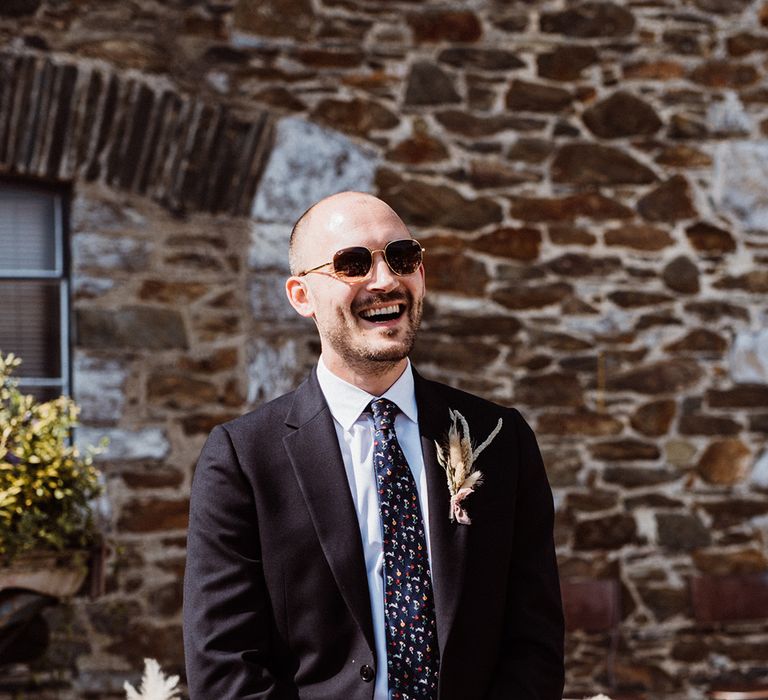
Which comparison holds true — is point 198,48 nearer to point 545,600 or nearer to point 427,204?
point 427,204

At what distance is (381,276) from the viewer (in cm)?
206

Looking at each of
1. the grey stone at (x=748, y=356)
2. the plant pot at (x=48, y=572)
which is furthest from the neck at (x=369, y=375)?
the grey stone at (x=748, y=356)

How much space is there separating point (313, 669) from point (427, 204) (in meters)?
3.12

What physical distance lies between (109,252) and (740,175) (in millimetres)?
2982

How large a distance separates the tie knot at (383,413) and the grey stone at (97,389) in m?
2.59

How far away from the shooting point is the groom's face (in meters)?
2.06

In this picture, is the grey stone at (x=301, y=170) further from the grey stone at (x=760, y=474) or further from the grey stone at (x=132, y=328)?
the grey stone at (x=760, y=474)

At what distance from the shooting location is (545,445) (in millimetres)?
4867

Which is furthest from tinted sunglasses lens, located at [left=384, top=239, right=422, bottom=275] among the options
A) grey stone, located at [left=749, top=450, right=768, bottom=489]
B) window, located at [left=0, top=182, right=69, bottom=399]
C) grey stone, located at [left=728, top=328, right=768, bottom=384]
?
grey stone, located at [left=749, top=450, right=768, bottom=489]

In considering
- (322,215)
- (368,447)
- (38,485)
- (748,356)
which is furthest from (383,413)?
(748,356)

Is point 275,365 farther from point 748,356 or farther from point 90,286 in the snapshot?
point 748,356

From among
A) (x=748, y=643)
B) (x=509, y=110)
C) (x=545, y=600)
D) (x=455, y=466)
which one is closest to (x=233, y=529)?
(x=455, y=466)

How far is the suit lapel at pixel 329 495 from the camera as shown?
1971mm

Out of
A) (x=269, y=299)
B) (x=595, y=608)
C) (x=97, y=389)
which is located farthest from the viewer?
(x=595, y=608)
